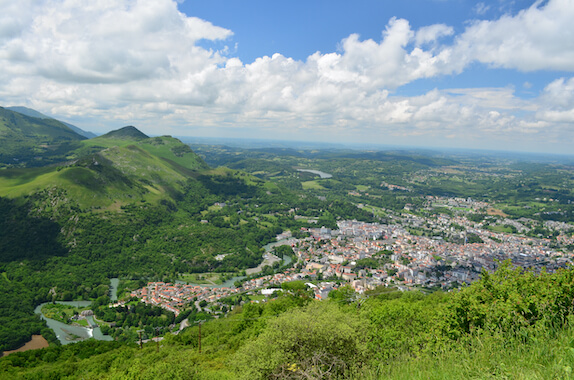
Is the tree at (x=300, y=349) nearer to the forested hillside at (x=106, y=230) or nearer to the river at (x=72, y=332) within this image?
the river at (x=72, y=332)

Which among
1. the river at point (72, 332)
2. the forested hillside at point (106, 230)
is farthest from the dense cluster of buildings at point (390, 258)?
the forested hillside at point (106, 230)

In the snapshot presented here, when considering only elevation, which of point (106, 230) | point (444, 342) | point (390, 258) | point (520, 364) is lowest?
point (390, 258)

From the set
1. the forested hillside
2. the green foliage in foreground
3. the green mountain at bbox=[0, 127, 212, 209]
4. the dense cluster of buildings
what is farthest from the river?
the green mountain at bbox=[0, 127, 212, 209]

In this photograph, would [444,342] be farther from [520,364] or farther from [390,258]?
[390,258]

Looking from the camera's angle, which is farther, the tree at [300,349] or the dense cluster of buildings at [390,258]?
the dense cluster of buildings at [390,258]

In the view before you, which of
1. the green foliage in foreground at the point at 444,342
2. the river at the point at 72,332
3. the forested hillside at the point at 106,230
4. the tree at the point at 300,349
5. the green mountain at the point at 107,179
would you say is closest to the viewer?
the green foliage in foreground at the point at 444,342

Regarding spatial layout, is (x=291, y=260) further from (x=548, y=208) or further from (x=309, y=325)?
(x=548, y=208)

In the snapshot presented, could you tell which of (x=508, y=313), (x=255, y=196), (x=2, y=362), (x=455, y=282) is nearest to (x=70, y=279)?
(x=2, y=362)

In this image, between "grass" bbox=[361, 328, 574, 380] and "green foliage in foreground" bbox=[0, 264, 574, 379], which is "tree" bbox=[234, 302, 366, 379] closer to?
"green foliage in foreground" bbox=[0, 264, 574, 379]

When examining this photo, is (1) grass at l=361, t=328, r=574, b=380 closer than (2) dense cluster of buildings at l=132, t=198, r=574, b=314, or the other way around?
(1) grass at l=361, t=328, r=574, b=380

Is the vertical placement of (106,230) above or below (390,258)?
above

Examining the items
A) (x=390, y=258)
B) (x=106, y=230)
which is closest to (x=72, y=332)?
(x=106, y=230)
